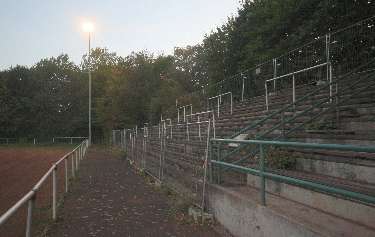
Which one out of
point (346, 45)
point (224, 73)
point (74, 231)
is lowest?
point (74, 231)

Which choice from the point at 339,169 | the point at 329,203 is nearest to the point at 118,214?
the point at 339,169

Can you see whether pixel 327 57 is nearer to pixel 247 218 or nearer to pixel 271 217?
pixel 247 218

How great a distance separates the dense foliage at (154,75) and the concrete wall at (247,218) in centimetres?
1888

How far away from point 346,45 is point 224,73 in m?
27.9

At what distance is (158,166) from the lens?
16.1 meters

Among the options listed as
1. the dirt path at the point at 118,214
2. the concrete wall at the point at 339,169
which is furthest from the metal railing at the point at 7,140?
the concrete wall at the point at 339,169

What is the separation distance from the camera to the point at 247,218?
7.46 meters

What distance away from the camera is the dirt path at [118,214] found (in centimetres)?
886

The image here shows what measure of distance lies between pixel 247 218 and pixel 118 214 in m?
3.97

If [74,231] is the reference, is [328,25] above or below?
above

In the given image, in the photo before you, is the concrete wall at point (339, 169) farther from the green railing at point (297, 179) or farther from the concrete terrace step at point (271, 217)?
the green railing at point (297, 179)

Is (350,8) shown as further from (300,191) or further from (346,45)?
(300,191)

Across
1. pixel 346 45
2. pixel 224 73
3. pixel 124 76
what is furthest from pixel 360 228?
pixel 124 76

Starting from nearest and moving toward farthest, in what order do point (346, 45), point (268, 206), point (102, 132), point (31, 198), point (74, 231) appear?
point (31, 198) → point (268, 206) → point (74, 231) → point (346, 45) → point (102, 132)
